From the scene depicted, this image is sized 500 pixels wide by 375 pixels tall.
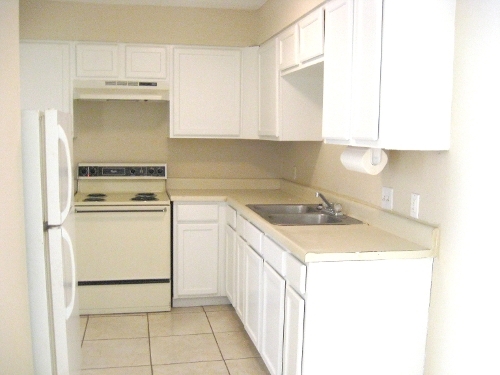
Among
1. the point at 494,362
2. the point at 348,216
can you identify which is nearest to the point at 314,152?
the point at 348,216

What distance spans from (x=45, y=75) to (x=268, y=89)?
1805 millimetres

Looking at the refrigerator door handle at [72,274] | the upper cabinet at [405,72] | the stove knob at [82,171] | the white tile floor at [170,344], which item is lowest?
the white tile floor at [170,344]

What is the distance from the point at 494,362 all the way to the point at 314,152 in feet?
7.70

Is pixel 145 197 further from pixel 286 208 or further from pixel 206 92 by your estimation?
pixel 286 208

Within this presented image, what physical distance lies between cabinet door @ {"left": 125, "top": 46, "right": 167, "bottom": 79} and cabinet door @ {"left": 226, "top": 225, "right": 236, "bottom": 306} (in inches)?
56.5

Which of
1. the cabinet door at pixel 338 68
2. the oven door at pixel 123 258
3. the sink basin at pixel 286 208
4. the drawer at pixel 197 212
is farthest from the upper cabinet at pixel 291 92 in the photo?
the oven door at pixel 123 258

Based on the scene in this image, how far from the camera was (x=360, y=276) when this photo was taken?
2387 millimetres

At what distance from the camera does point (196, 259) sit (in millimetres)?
4406

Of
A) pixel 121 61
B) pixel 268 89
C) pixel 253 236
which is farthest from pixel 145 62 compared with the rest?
pixel 253 236

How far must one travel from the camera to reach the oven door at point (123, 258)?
420cm

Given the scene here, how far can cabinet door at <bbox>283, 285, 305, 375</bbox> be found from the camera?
2398 mm

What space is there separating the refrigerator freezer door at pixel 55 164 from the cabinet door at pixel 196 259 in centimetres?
197

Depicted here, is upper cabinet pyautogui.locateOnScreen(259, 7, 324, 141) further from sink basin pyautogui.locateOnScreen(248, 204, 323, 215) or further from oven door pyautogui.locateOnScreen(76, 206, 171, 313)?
oven door pyautogui.locateOnScreen(76, 206, 171, 313)

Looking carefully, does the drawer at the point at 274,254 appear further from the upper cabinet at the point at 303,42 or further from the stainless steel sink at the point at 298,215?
the upper cabinet at the point at 303,42
